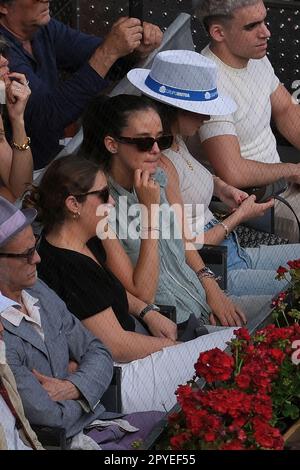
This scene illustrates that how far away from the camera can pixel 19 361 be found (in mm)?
3744

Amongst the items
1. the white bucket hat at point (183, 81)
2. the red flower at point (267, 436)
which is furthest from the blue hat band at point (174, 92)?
the red flower at point (267, 436)

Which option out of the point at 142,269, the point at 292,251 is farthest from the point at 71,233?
the point at 292,251

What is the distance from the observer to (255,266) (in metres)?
5.33

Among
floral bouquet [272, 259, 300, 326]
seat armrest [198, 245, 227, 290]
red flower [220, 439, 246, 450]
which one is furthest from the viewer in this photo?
seat armrest [198, 245, 227, 290]

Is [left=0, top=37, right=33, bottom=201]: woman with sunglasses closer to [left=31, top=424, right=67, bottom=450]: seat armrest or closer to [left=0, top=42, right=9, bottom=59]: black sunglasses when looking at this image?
[left=0, top=42, right=9, bottom=59]: black sunglasses

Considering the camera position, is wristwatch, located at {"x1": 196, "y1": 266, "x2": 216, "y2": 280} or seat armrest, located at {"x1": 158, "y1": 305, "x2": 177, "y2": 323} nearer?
seat armrest, located at {"x1": 158, "y1": 305, "x2": 177, "y2": 323}

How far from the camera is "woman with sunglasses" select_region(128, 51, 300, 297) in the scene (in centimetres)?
499

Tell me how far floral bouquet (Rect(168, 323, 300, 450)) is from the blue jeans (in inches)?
44.8

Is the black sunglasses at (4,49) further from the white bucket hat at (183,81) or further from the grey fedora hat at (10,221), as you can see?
the grey fedora hat at (10,221)

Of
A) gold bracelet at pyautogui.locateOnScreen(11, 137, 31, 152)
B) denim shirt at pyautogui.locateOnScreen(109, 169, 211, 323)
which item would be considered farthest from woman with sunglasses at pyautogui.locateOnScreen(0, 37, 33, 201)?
denim shirt at pyautogui.locateOnScreen(109, 169, 211, 323)

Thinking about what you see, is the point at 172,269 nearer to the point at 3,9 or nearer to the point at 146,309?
the point at 146,309

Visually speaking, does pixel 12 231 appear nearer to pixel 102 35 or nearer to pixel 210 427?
pixel 210 427

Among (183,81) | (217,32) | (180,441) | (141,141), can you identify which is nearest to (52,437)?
(180,441)

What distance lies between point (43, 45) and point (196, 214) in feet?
2.73
